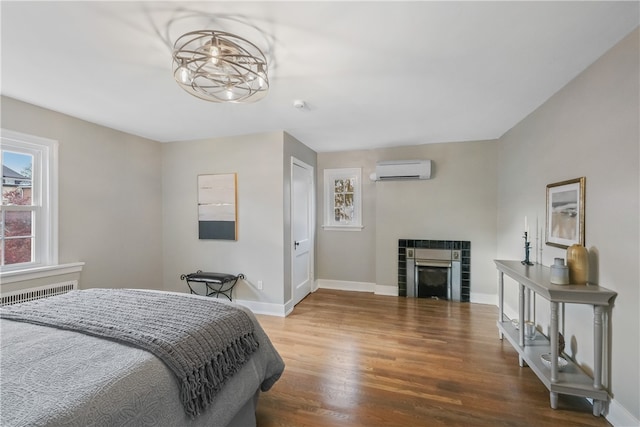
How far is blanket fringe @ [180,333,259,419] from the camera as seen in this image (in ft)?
3.82

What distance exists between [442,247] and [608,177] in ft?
8.04

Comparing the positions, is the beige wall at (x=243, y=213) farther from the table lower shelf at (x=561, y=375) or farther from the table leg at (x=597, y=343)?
the table leg at (x=597, y=343)

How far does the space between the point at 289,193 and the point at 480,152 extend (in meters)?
2.82

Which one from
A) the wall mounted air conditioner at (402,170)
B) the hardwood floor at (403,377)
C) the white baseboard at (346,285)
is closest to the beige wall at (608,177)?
the hardwood floor at (403,377)

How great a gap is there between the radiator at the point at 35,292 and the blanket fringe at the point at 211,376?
2520 millimetres

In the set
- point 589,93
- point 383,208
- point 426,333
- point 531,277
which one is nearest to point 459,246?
point 383,208

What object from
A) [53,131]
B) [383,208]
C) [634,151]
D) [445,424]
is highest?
[53,131]

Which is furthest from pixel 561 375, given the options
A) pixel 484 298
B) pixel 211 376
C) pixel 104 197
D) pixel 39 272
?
pixel 104 197

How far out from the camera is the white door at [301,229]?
3818 mm

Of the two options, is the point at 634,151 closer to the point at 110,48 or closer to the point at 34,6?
the point at 110,48

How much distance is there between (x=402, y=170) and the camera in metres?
4.14

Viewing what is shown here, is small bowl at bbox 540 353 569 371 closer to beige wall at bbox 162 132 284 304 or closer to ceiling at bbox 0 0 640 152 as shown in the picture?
ceiling at bbox 0 0 640 152

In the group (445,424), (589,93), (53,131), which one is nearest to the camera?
(445,424)

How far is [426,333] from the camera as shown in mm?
2967
